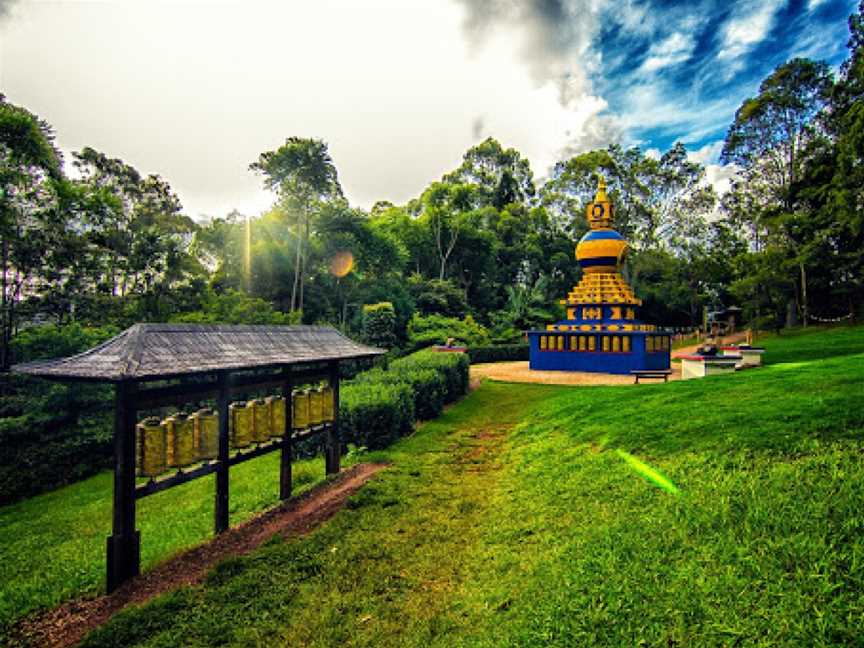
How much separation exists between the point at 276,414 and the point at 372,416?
2864 mm

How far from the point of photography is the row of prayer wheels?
170 inches

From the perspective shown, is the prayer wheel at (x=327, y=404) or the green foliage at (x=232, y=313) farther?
the green foliage at (x=232, y=313)

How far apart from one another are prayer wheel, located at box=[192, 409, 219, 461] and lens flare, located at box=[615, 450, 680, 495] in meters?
4.96

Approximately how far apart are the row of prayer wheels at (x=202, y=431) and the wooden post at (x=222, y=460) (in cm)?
7

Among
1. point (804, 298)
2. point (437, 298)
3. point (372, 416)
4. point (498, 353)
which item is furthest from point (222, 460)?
point (804, 298)

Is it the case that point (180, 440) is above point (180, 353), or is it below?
below

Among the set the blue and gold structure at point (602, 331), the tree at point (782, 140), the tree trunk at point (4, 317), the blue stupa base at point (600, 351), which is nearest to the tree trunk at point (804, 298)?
the tree at point (782, 140)

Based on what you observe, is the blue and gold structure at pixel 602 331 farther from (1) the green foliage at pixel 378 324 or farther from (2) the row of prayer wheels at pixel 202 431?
(2) the row of prayer wheels at pixel 202 431

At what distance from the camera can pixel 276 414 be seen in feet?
19.1

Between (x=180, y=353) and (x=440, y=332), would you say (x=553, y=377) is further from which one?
(x=180, y=353)

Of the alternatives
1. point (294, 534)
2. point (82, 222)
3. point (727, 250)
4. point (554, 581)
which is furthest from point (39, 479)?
point (727, 250)

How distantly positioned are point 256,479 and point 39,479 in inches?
221

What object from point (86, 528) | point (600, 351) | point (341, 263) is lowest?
point (86, 528)

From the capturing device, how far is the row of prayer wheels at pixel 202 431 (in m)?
4.32
